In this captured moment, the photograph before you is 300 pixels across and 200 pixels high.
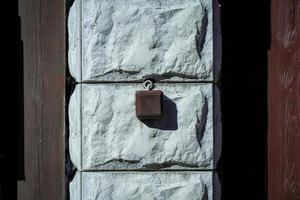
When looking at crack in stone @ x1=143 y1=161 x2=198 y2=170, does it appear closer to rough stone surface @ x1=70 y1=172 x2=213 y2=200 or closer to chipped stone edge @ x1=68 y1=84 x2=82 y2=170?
rough stone surface @ x1=70 y1=172 x2=213 y2=200

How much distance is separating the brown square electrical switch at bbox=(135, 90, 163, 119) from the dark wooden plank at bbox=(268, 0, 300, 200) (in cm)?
70

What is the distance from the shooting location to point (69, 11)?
2.57 m

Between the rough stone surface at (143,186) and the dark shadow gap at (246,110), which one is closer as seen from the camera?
the rough stone surface at (143,186)

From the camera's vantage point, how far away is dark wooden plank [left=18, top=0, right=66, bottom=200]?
2.77m

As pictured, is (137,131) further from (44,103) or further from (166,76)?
(44,103)

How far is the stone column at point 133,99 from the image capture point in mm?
2398

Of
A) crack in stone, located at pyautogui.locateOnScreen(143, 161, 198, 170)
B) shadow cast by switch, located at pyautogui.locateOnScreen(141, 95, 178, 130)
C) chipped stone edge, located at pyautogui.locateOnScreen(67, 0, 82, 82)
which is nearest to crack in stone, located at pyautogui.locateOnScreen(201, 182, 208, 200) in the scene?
crack in stone, located at pyautogui.locateOnScreen(143, 161, 198, 170)

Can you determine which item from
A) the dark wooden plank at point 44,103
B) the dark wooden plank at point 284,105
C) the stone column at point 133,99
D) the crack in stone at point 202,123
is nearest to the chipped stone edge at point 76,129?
the stone column at point 133,99

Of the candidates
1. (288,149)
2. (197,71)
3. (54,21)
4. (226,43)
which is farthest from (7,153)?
(288,149)

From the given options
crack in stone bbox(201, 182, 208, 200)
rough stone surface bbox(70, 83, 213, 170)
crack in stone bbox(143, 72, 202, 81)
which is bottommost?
crack in stone bbox(201, 182, 208, 200)

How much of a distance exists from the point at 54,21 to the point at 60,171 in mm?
777

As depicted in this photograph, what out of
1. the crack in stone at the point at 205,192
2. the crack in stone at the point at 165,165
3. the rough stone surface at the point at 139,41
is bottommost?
the crack in stone at the point at 205,192

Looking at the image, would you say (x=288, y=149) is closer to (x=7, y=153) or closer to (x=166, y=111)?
(x=166, y=111)

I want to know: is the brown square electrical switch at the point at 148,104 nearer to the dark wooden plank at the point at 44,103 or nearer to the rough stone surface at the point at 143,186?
the rough stone surface at the point at 143,186
